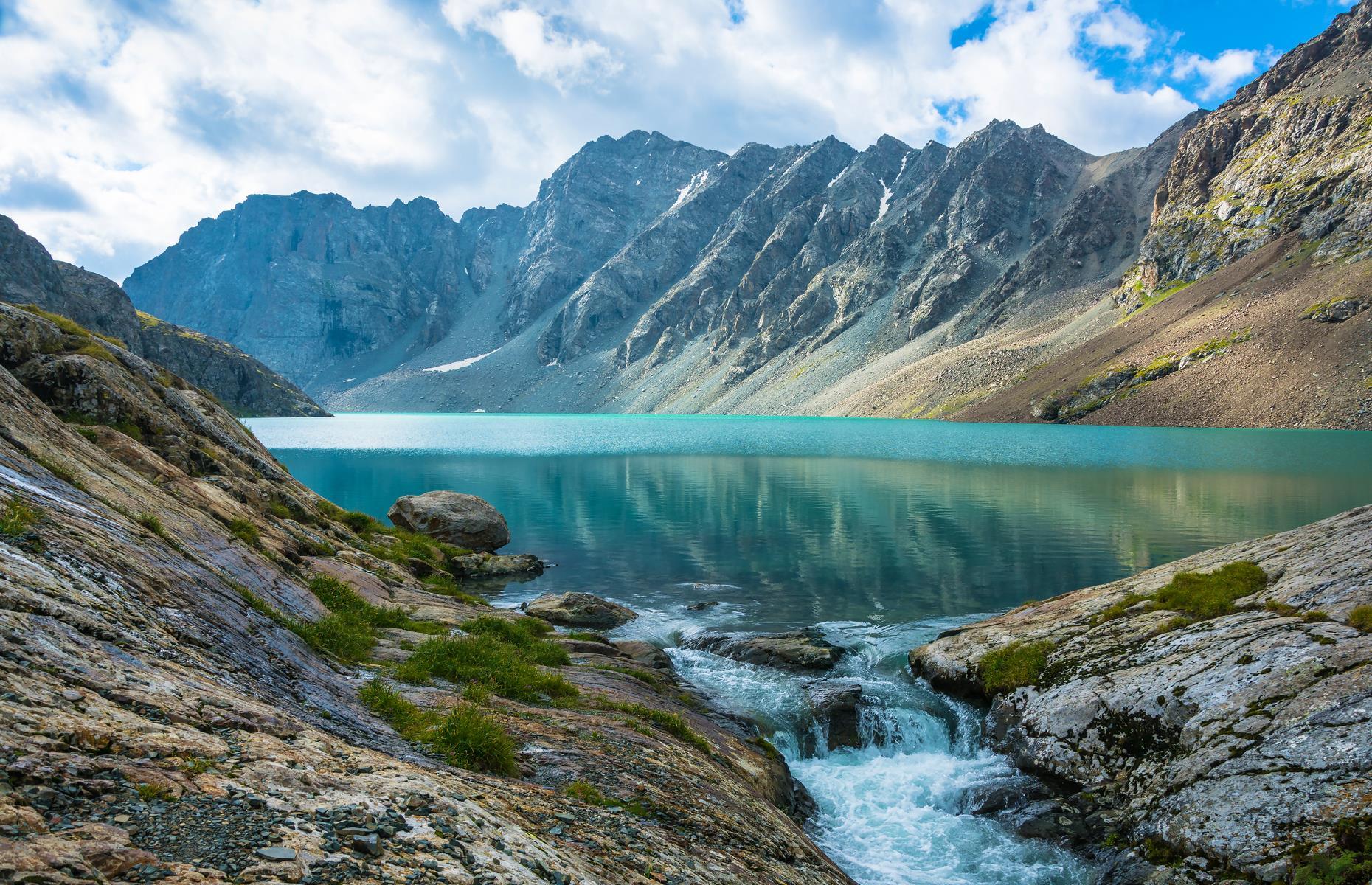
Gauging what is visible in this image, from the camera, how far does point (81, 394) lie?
21328mm

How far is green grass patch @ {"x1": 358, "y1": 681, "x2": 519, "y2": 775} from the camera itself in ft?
35.2

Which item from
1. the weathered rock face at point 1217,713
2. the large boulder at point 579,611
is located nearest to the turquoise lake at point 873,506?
the large boulder at point 579,611

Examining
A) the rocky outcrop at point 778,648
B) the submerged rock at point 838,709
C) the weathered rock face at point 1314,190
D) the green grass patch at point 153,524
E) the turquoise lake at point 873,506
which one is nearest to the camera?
the green grass patch at point 153,524

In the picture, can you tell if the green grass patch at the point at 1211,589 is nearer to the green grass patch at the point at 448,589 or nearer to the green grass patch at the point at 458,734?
the green grass patch at the point at 458,734

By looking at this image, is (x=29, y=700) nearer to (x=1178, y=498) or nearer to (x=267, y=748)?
(x=267, y=748)

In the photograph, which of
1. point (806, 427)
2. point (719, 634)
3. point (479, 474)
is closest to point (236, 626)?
point (719, 634)

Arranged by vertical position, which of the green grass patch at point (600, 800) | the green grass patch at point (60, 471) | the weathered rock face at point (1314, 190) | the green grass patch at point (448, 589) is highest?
the weathered rock face at point (1314, 190)

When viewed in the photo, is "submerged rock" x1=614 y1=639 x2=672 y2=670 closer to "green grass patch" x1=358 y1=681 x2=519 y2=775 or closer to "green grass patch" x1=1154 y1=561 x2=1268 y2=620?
"green grass patch" x1=358 y1=681 x2=519 y2=775

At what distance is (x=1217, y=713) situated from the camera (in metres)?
14.8

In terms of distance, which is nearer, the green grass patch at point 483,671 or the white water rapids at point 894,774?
the white water rapids at point 894,774

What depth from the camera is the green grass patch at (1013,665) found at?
67.4 ft

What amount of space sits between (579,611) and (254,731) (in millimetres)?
24159

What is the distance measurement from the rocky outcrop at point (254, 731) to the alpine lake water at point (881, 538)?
354 centimetres

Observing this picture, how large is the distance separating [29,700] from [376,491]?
6816cm
